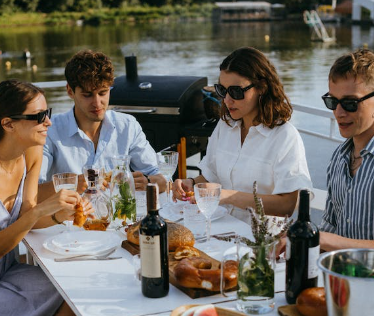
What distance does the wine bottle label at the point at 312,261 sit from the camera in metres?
1.52

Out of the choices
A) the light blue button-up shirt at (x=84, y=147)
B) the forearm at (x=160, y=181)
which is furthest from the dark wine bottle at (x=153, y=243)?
the light blue button-up shirt at (x=84, y=147)

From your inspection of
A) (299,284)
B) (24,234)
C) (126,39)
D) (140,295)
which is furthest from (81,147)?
(126,39)

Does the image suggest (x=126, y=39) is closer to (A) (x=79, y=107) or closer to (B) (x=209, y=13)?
(B) (x=209, y=13)

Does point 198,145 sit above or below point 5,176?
below

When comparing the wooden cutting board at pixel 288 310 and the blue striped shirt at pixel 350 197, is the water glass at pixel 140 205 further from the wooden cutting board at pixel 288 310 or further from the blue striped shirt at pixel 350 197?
the wooden cutting board at pixel 288 310

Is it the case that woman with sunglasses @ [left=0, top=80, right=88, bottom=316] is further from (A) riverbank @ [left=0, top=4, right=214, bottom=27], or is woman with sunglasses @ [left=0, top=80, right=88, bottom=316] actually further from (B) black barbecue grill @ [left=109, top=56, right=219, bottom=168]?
(A) riverbank @ [left=0, top=4, right=214, bottom=27]

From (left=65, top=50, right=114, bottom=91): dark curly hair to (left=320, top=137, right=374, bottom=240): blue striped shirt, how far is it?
48.5 inches

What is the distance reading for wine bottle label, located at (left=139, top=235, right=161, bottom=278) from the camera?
5.23ft

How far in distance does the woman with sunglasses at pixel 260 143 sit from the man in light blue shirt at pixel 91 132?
1.29 ft

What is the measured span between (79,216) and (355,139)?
1103 millimetres

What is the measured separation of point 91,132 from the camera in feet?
10.4

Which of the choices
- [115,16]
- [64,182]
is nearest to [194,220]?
[64,182]

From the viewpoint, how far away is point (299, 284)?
1570 millimetres

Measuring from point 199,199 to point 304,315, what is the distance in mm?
682
